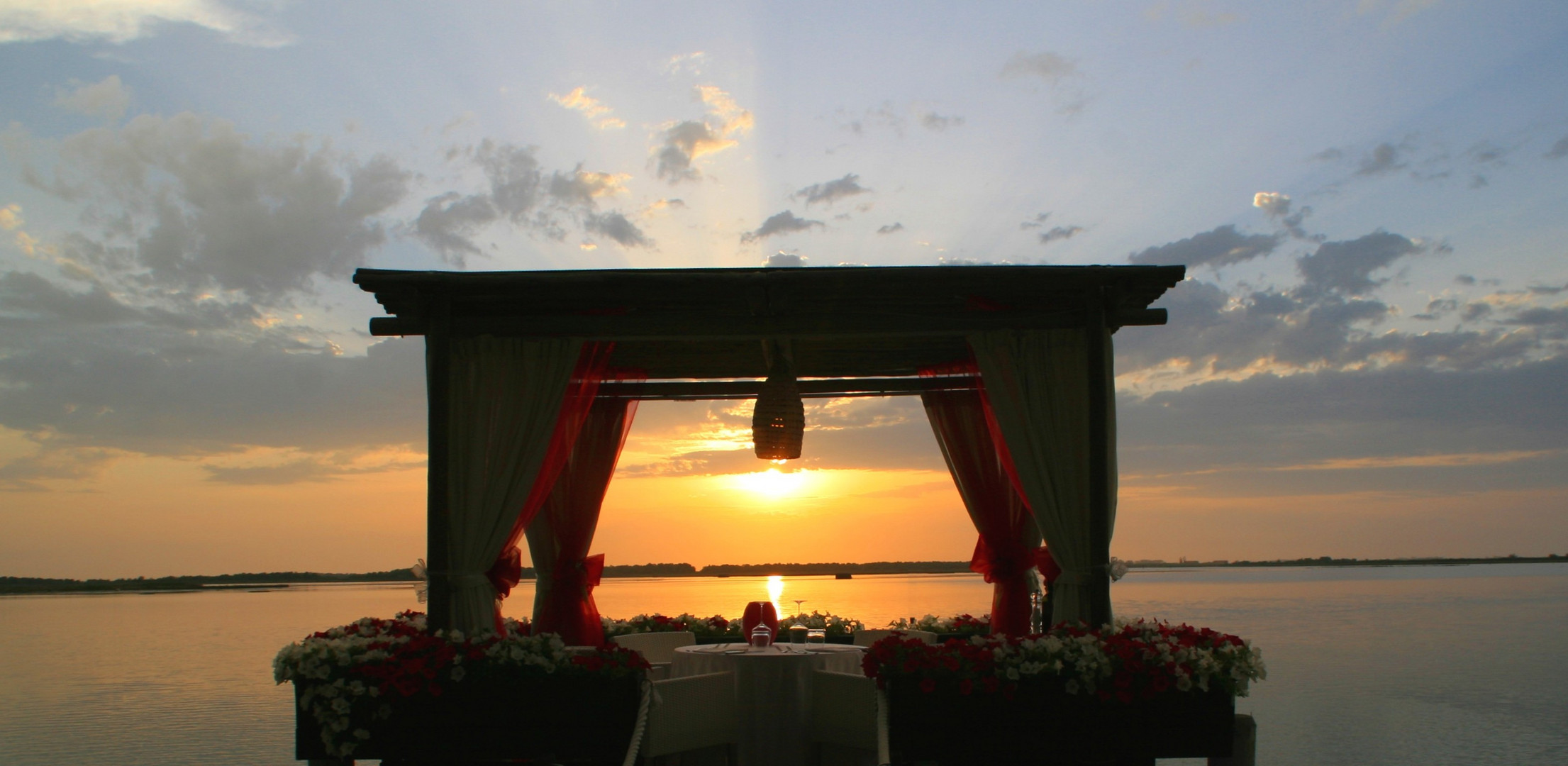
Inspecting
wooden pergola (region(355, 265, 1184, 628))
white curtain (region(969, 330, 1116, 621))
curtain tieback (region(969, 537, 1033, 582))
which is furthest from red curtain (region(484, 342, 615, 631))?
curtain tieback (region(969, 537, 1033, 582))

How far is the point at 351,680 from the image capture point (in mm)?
4930

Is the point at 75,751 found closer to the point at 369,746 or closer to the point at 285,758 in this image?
the point at 285,758

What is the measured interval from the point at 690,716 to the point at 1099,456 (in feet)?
7.92

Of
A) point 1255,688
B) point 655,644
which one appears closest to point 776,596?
point 1255,688

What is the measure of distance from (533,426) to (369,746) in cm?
168

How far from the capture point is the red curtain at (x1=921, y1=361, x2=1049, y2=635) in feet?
21.6

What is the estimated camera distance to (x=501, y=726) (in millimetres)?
4973

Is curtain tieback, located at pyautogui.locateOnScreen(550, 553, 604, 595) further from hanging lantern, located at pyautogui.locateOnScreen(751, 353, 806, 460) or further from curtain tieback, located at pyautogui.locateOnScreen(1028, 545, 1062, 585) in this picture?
curtain tieback, located at pyautogui.locateOnScreen(1028, 545, 1062, 585)

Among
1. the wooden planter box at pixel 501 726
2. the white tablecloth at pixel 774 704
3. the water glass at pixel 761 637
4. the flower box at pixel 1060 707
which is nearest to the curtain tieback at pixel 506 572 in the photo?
the wooden planter box at pixel 501 726

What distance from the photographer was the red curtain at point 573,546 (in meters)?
6.62

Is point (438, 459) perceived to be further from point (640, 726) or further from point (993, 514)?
point (993, 514)

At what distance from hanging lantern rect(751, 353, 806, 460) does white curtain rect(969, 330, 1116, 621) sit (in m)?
1.26

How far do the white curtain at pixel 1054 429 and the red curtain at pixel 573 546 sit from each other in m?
2.56

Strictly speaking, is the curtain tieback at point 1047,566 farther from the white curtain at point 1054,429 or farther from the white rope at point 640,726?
the white rope at point 640,726
